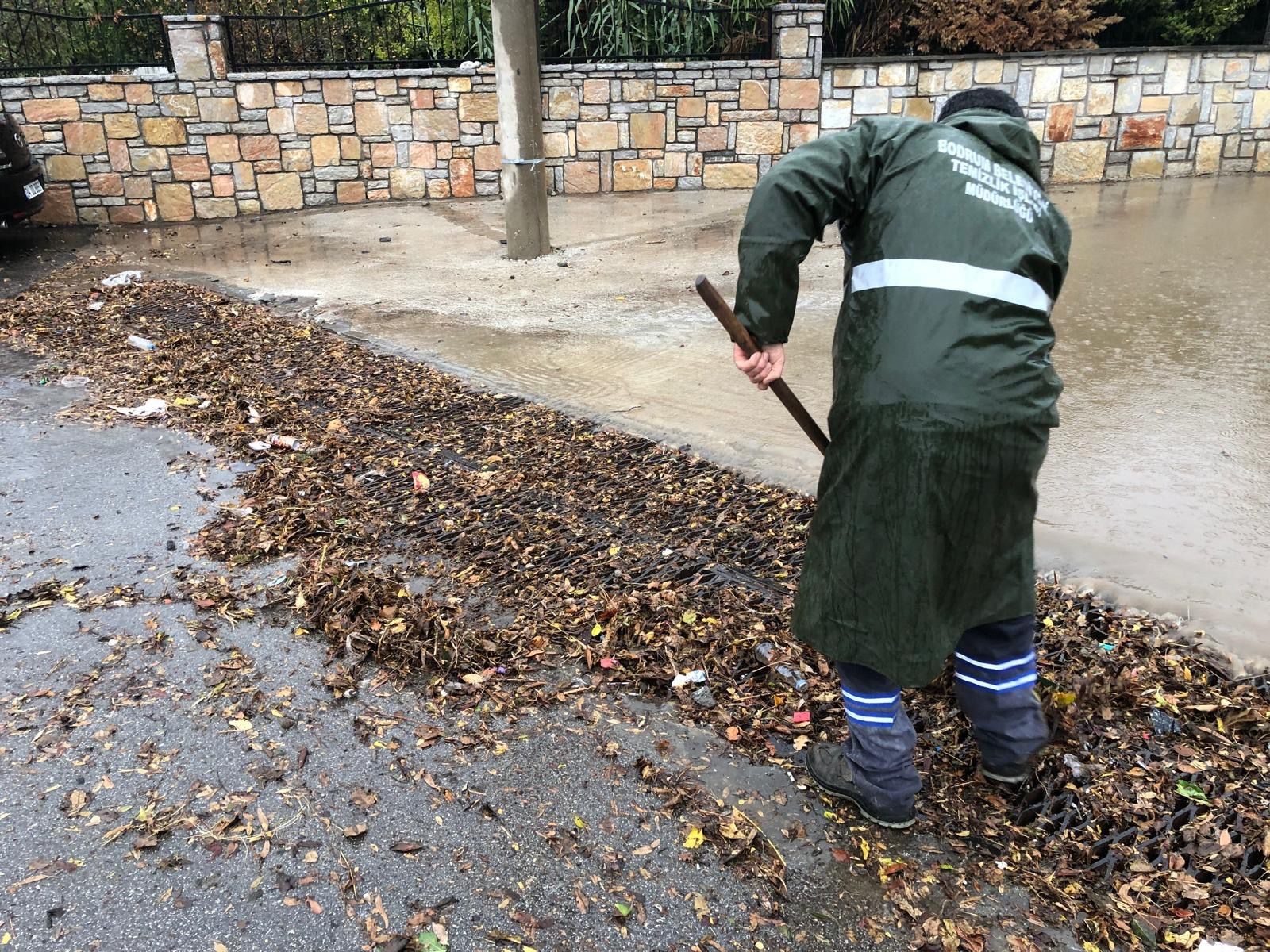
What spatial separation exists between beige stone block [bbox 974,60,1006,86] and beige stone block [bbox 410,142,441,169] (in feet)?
18.2

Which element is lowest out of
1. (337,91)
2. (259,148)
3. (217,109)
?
(259,148)

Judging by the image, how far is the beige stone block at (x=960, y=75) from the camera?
10.7m

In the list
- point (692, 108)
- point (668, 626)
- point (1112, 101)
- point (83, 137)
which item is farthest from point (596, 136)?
point (668, 626)

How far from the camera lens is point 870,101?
1076cm

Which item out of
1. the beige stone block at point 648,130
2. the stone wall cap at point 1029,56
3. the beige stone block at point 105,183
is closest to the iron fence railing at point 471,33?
the beige stone block at point 648,130

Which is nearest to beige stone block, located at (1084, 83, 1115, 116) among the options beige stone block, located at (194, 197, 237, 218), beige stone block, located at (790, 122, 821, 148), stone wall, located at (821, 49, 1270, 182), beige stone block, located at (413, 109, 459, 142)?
stone wall, located at (821, 49, 1270, 182)

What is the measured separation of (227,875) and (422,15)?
1073cm

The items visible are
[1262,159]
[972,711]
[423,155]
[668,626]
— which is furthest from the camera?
[1262,159]

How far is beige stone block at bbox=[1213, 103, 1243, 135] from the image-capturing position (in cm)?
1118

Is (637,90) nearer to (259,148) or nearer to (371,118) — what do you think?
(371,118)

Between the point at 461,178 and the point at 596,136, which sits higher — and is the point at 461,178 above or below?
below

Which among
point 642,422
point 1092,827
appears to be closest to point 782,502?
point 642,422

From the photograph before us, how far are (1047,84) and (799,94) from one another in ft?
9.53

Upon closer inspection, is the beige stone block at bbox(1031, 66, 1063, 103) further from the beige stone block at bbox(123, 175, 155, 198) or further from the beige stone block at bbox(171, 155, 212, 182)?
the beige stone block at bbox(123, 175, 155, 198)
